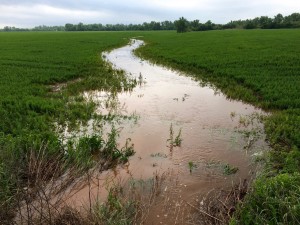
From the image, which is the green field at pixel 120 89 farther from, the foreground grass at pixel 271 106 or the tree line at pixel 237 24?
the tree line at pixel 237 24

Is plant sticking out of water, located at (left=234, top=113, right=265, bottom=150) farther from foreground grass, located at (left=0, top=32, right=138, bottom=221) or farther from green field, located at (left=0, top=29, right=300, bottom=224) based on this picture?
foreground grass, located at (left=0, top=32, right=138, bottom=221)

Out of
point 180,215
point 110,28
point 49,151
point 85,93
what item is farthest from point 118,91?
point 110,28

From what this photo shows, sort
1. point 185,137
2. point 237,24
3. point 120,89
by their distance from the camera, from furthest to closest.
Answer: point 237,24, point 120,89, point 185,137

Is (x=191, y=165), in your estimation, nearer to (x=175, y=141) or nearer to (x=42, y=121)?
(x=175, y=141)

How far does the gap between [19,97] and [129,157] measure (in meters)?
6.44

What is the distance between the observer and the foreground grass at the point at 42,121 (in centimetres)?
551

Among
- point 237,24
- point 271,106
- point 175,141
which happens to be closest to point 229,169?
point 175,141

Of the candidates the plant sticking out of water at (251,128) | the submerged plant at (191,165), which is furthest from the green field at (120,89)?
the submerged plant at (191,165)

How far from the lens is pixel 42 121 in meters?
9.09

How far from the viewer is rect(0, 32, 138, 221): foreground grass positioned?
551 cm

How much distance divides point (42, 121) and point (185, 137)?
438cm

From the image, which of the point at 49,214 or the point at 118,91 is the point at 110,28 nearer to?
the point at 118,91

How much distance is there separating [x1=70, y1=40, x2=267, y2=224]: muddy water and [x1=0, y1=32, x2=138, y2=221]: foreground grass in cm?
78

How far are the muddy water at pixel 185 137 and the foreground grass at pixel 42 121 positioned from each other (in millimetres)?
777
